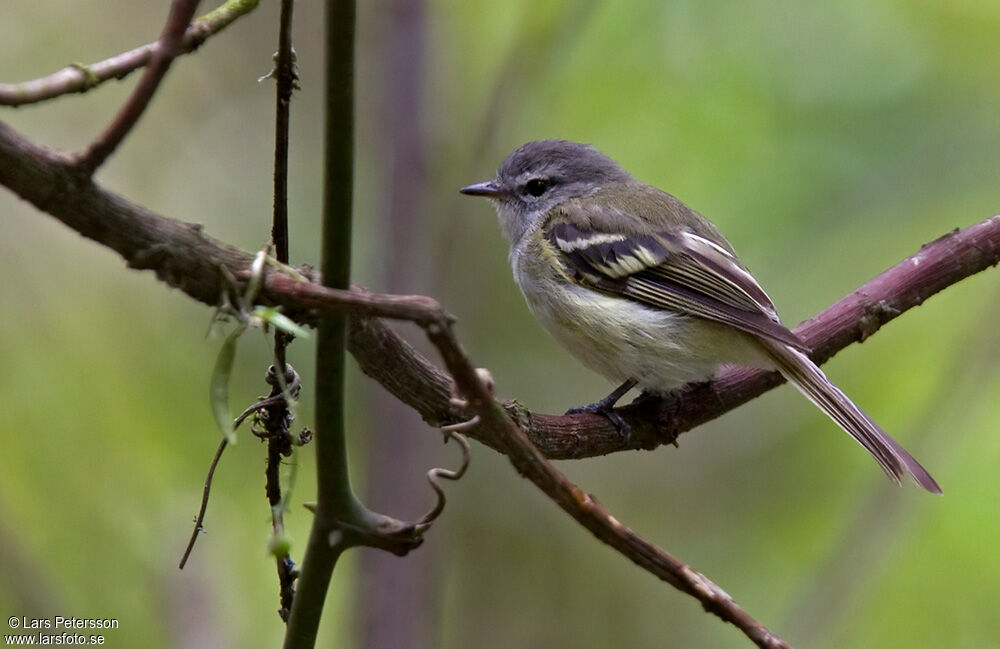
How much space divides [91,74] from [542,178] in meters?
3.55

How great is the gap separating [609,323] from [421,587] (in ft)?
4.28

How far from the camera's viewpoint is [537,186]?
15.8ft

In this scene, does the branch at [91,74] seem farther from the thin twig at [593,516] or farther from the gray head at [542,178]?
the gray head at [542,178]

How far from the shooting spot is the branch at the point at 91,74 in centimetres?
128

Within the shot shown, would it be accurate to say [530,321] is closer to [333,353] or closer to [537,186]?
[537,186]

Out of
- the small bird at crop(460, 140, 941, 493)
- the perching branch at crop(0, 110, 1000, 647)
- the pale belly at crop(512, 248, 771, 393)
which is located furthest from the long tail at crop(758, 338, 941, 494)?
the perching branch at crop(0, 110, 1000, 647)

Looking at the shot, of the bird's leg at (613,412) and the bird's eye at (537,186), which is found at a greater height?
the bird's eye at (537,186)

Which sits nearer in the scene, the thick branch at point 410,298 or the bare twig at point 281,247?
the thick branch at point 410,298

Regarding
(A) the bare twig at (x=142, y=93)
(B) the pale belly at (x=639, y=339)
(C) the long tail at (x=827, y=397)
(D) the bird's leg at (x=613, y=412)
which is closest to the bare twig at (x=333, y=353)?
(A) the bare twig at (x=142, y=93)

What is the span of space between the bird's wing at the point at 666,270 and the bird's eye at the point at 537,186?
0.55 metres

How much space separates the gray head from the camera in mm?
4801

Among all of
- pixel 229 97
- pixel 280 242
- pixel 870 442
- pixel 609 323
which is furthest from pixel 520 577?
pixel 280 242

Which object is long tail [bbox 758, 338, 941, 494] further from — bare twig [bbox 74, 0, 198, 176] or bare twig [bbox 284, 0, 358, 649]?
bare twig [bbox 74, 0, 198, 176]

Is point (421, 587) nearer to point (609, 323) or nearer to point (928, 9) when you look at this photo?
point (609, 323)
